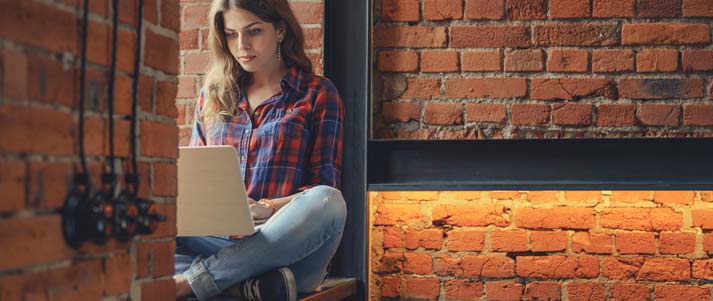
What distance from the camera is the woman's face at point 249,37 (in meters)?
2.40

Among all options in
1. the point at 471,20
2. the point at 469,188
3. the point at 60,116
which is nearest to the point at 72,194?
the point at 60,116

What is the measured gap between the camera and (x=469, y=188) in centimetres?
280

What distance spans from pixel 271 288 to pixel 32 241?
971 mm

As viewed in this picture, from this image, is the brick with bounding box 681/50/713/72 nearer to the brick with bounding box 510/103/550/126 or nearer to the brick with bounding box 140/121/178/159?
the brick with bounding box 510/103/550/126

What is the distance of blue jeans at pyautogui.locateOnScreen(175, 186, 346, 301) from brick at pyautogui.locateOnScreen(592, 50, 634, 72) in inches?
44.2

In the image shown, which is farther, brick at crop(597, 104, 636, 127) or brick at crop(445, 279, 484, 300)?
brick at crop(445, 279, 484, 300)

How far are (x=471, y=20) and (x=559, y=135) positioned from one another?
18.5 inches

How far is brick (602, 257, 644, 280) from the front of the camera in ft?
9.94

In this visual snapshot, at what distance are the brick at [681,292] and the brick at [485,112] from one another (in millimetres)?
798

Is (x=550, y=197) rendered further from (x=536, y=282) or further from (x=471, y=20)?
(x=471, y=20)

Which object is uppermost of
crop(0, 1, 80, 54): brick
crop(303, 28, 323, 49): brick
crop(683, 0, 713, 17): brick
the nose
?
crop(683, 0, 713, 17): brick

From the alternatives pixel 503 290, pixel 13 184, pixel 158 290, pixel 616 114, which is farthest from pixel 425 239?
pixel 13 184

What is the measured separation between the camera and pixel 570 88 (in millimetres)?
2891

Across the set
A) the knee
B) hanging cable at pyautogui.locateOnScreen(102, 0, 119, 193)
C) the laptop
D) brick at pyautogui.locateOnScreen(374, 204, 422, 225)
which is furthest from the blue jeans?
brick at pyautogui.locateOnScreen(374, 204, 422, 225)
